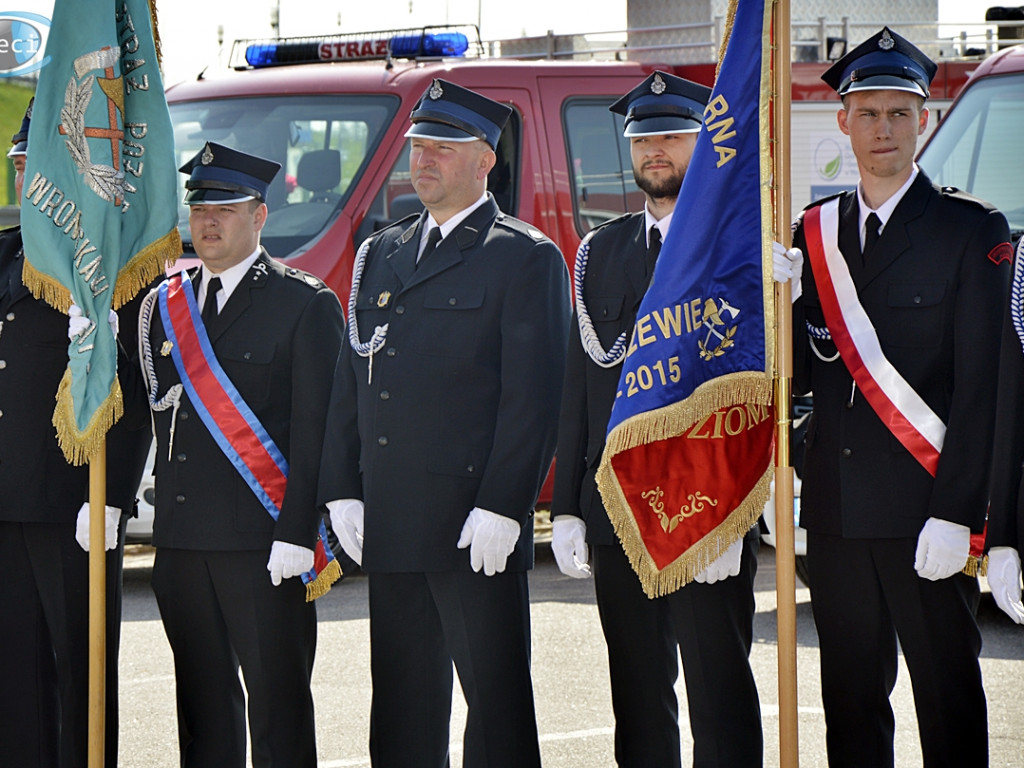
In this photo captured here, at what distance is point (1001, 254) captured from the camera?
380cm

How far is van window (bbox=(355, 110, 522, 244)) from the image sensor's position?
7.47 metres

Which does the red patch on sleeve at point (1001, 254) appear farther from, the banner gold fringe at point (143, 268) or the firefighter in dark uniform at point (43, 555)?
the firefighter in dark uniform at point (43, 555)

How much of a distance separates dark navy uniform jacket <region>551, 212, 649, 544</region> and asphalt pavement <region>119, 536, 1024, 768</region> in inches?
47.9

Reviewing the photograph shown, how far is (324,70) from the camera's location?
8039mm

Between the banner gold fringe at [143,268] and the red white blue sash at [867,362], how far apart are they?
186cm

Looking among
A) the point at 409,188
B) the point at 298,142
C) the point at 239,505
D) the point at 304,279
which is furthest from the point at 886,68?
the point at 298,142

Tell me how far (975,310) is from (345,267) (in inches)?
161

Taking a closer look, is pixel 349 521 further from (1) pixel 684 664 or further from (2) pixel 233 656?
(1) pixel 684 664

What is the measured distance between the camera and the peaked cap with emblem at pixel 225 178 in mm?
4461

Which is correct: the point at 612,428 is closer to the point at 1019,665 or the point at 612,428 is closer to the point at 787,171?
the point at 787,171

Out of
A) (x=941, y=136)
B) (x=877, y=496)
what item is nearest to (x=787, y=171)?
(x=877, y=496)

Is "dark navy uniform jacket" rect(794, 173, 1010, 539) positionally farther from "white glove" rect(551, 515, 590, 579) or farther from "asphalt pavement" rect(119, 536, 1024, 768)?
"asphalt pavement" rect(119, 536, 1024, 768)

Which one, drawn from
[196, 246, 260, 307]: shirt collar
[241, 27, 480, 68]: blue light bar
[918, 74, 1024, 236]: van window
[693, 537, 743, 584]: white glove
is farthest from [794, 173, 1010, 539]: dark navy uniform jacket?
[241, 27, 480, 68]: blue light bar

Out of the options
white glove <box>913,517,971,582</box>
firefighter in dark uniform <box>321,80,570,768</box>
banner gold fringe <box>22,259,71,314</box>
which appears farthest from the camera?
banner gold fringe <box>22,259,71,314</box>
